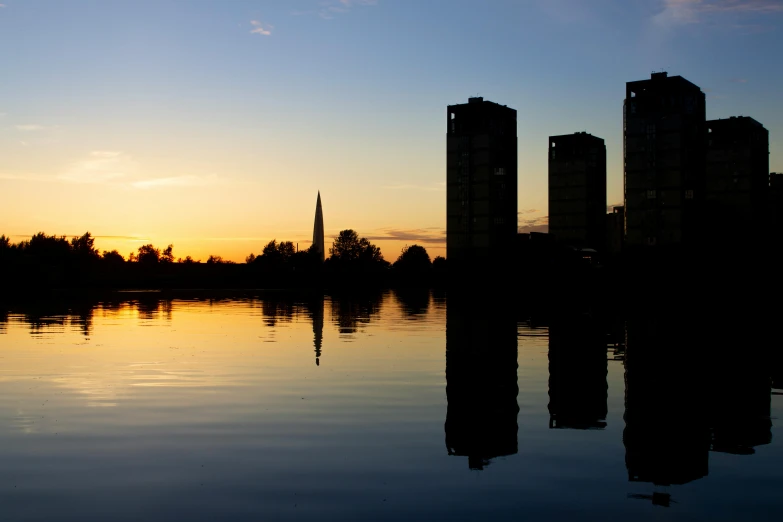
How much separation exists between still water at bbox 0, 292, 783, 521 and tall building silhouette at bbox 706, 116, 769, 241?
479 ft

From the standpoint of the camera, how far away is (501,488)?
11359mm

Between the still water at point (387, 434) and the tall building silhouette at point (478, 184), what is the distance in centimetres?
14043

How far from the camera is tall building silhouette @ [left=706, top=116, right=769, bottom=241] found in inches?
6427

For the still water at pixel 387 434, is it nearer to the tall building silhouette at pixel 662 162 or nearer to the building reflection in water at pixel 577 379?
the building reflection in water at pixel 577 379

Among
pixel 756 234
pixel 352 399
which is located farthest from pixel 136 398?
pixel 756 234

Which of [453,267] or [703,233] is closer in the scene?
[703,233]

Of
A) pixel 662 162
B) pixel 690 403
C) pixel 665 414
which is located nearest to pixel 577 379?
pixel 690 403

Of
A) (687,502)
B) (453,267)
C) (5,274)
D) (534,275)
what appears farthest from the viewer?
(453,267)

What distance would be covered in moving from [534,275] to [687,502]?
13550cm

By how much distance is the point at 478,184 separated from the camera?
569ft

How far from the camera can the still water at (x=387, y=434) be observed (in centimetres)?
1066

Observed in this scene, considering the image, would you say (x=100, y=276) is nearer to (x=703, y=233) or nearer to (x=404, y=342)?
(x=703, y=233)

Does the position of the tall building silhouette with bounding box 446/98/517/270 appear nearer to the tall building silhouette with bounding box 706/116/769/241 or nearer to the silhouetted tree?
the tall building silhouette with bounding box 706/116/769/241

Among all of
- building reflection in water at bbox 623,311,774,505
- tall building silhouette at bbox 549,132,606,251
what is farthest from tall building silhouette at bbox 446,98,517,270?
building reflection in water at bbox 623,311,774,505
